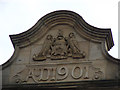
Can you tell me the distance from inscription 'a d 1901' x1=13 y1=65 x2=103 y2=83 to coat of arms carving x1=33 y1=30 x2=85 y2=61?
0.49 meters

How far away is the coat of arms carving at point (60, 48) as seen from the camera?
1906 centimetres

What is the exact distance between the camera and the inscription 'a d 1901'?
18.4 metres

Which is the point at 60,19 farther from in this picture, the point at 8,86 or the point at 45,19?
the point at 8,86

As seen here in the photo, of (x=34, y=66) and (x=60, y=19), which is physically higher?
(x=60, y=19)

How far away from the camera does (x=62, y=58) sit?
62.5ft

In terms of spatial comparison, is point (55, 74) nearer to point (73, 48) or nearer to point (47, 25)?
point (73, 48)

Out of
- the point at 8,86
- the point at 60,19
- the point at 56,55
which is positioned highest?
the point at 60,19

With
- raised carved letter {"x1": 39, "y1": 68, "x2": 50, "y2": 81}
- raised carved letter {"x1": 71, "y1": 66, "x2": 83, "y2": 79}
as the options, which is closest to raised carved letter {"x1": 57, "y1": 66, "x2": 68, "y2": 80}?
raised carved letter {"x1": 71, "y1": 66, "x2": 83, "y2": 79}

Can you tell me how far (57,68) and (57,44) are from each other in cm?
110

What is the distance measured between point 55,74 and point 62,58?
751 millimetres

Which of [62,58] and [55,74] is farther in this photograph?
[62,58]

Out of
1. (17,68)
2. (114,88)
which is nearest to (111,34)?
(114,88)

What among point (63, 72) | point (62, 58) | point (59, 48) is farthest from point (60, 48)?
point (63, 72)

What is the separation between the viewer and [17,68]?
19.5m
